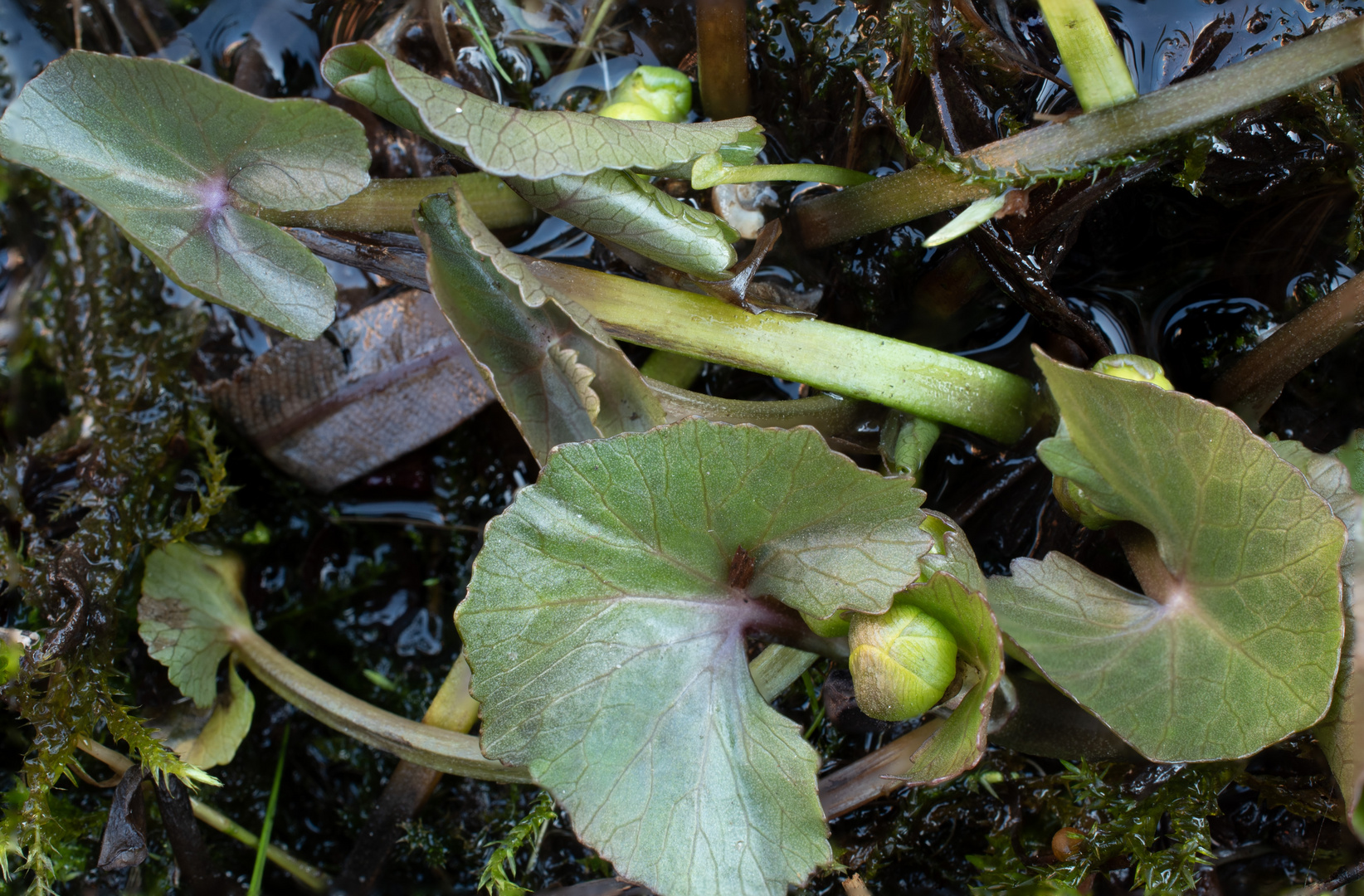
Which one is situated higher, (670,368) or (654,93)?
(654,93)

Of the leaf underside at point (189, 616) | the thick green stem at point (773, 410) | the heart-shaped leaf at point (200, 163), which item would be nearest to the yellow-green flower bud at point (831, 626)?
the thick green stem at point (773, 410)

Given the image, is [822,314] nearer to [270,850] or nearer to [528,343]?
[528,343]

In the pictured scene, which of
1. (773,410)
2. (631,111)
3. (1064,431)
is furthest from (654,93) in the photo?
(1064,431)

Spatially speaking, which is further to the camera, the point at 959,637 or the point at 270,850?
the point at 270,850

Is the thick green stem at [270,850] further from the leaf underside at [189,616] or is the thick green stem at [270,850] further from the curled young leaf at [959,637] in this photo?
the curled young leaf at [959,637]

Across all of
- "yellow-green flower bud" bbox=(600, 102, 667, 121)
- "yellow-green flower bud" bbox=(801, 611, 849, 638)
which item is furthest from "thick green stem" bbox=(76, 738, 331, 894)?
"yellow-green flower bud" bbox=(600, 102, 667, 121)

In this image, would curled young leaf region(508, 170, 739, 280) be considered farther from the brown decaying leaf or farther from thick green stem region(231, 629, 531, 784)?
thick green stem region(231, 629, 531, 784)

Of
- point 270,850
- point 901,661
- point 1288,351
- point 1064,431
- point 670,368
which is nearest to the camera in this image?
point 901,661
